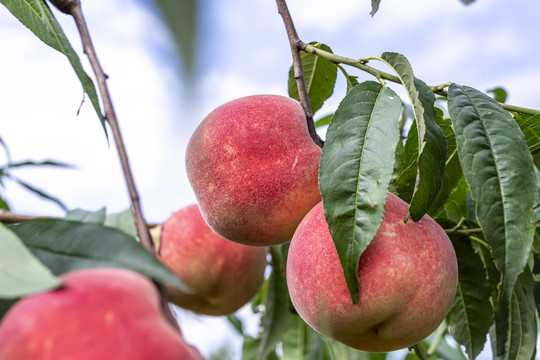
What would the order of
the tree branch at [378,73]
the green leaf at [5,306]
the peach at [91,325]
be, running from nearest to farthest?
the peach at [91,325] < the green leaf at [5,306] < the tree branch at [378,73]

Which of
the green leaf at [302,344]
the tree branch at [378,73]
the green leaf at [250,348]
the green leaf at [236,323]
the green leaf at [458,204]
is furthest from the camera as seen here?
the green leaf at [236,323]

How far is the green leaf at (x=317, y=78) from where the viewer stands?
99 cm

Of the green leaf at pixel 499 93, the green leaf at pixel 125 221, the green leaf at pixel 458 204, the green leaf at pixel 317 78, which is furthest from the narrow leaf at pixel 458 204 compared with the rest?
the green leaf at pixel 125 221

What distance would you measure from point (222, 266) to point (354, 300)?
604 millimetres

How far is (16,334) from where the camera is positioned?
357 mm

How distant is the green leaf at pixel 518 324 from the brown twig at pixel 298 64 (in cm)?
31

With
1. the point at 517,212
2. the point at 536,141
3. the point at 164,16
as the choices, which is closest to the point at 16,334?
the point at 517,212

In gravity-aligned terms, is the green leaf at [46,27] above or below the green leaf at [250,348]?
above

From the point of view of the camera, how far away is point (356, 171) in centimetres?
62

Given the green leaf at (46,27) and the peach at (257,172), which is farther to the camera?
the peach at (257,172)

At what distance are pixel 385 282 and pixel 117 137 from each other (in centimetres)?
31

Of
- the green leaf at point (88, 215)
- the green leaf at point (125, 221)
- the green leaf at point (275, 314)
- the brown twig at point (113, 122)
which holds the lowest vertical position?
the green leaf at point (275, 314)

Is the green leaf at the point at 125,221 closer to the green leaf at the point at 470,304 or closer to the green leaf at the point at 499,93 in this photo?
the green leaf at the point at 470,304

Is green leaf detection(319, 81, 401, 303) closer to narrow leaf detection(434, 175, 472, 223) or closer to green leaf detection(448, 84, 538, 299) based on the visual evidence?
green leaf detection(448, 84, 538, 299)
